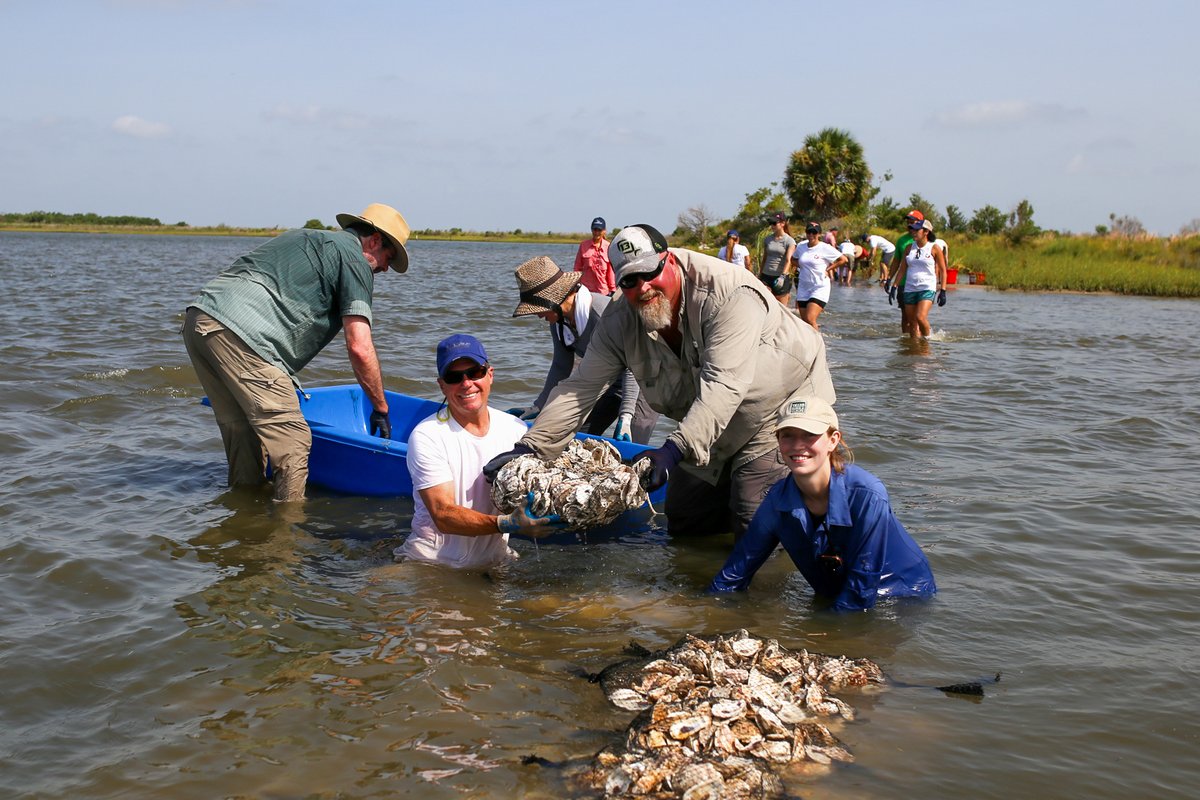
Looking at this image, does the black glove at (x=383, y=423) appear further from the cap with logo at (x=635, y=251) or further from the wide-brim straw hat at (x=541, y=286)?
the cap with logo at (x=635, y=251)

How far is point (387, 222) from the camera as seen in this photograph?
652 centimetres

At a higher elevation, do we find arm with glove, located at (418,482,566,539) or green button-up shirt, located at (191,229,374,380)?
green button-up shirt, located at (191,229,374,380)

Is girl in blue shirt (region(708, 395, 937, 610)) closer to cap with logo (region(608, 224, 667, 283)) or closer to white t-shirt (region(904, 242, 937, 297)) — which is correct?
cap with logo (region(608, 224, 667, 283))

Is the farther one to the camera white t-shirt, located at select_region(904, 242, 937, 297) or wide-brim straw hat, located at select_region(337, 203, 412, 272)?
white t-shirt, located at select_region(904, 242, 937, 297)

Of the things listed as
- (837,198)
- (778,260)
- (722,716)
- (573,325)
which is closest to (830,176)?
(837,198)

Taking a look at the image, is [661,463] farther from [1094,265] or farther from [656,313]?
[1094,265]

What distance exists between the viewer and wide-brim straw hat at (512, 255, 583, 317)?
6496 millimetres

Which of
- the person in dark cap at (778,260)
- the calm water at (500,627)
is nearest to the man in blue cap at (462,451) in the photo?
the calm water at (500,627)

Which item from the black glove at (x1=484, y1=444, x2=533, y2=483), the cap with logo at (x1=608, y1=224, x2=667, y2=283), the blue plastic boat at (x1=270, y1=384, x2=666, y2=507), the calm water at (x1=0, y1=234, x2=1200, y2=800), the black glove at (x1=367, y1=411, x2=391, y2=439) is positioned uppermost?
the cap with logo at (x1=608, y1=224, x2=667, y2=283)

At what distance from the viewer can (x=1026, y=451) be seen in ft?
29.2

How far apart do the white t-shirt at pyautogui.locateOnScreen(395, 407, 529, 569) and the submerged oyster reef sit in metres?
1.28

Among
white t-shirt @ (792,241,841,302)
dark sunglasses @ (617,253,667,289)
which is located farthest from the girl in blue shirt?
white t-shirt @ (792,241,841,302)

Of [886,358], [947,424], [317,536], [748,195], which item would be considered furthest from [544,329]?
[748,195]

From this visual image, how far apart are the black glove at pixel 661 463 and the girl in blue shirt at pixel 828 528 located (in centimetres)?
48
